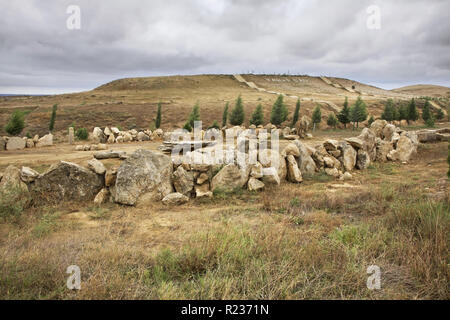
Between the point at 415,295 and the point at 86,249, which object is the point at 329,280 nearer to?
the point at 415,295

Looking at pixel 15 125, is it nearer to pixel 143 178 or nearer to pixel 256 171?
pixel 143 178

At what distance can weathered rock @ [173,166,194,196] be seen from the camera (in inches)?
307

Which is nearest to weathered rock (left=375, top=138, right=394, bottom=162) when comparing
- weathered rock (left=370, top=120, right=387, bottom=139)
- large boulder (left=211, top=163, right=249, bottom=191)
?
weathered rock (left=370, top=120, right=387, bottom=139)

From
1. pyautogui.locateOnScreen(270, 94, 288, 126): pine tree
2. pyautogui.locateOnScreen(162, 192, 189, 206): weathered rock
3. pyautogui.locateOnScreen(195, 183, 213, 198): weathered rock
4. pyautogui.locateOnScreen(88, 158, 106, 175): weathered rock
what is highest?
pyautogui.locateOnScreen(270, 94, 288, 126): pine tree

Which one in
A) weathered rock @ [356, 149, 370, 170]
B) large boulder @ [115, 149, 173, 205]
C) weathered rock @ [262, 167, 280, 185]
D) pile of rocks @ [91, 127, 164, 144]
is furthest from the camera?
pile of rocks @ [91, 127, 164, 144]

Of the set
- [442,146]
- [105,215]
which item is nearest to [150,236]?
[105,215]

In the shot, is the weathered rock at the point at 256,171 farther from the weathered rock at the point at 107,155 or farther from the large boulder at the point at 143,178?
the weathered rock at the point at 107,155

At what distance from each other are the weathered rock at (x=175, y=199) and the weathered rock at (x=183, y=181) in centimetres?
46

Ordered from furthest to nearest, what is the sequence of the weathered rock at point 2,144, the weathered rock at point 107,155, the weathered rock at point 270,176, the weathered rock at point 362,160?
the weathered rock at point 2,144 < the weathered rock at point 362,160 < the weathered rock at point 107,155 < the weathered rock at point 270,176

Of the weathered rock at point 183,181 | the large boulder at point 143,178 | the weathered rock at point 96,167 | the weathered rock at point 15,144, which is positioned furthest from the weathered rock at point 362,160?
the weathered rock at point 15,144

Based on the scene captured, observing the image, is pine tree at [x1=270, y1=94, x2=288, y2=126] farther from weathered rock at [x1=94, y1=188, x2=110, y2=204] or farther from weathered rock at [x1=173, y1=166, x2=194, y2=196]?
weathered rock at [x1=94, y1=188, x2=110, y2=204]

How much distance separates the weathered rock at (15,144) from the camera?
1395 centimetres

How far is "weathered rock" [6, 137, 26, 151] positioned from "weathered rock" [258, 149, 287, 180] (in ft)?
46.6

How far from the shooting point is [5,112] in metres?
34.0
